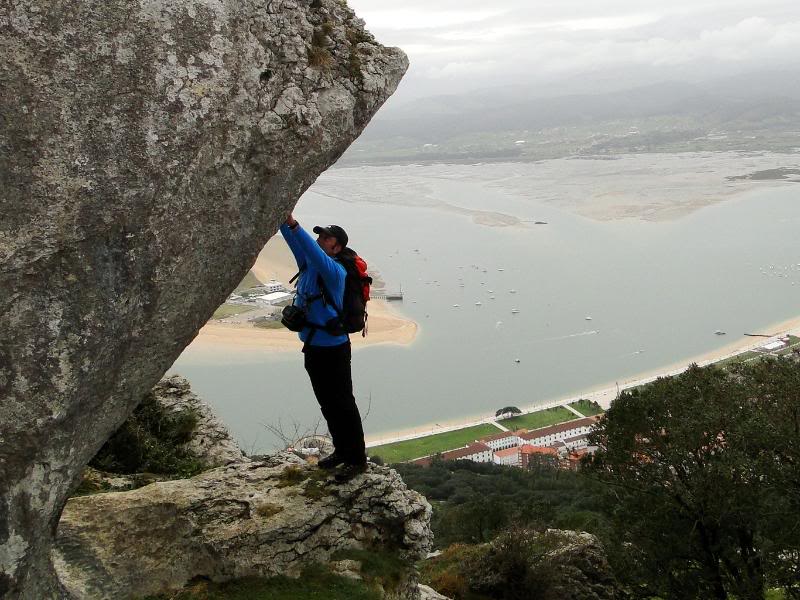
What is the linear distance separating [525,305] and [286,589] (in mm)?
48113

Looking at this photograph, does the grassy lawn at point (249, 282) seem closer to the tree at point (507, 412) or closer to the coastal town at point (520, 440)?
the coastal town at point (520, 440)

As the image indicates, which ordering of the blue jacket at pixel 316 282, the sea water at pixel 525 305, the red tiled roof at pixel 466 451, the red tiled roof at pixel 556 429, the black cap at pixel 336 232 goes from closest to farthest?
1. the blue jacket at pixel 316 282
2. the black cap at pixel 336 232
3. the red tiled roof at pixel 466 451
4. the red tiled roof at pixel 556 429
5. the sea water at pixel 525 305

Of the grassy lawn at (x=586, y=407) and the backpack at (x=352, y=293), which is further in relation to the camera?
the grassy lawn at (x=586, y=407)

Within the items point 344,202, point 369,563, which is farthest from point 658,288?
point 369,563

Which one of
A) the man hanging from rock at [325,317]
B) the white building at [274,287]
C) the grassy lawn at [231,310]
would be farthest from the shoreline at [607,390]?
the man hanging from rock at [325,317]

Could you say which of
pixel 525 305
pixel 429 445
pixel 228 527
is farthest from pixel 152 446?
pixel 525 305

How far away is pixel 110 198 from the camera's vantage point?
14.5 feet

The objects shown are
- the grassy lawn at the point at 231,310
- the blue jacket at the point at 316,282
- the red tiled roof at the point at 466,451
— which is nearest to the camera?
the blue jacket at the point at 316,282

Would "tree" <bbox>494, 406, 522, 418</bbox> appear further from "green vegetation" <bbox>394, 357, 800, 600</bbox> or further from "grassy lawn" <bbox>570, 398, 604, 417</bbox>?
"green vegetation" <bbox>394, 357, 800, 600</bbox>

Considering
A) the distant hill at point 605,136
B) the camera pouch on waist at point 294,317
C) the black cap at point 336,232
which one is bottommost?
the camera pouch on waist at point 294,317

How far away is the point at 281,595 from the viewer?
6.20 metres

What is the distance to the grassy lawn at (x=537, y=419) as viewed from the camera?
128 feet

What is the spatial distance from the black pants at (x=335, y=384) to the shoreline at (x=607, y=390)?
28.9 metres

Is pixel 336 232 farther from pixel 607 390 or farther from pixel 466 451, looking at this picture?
pixel 607 390
